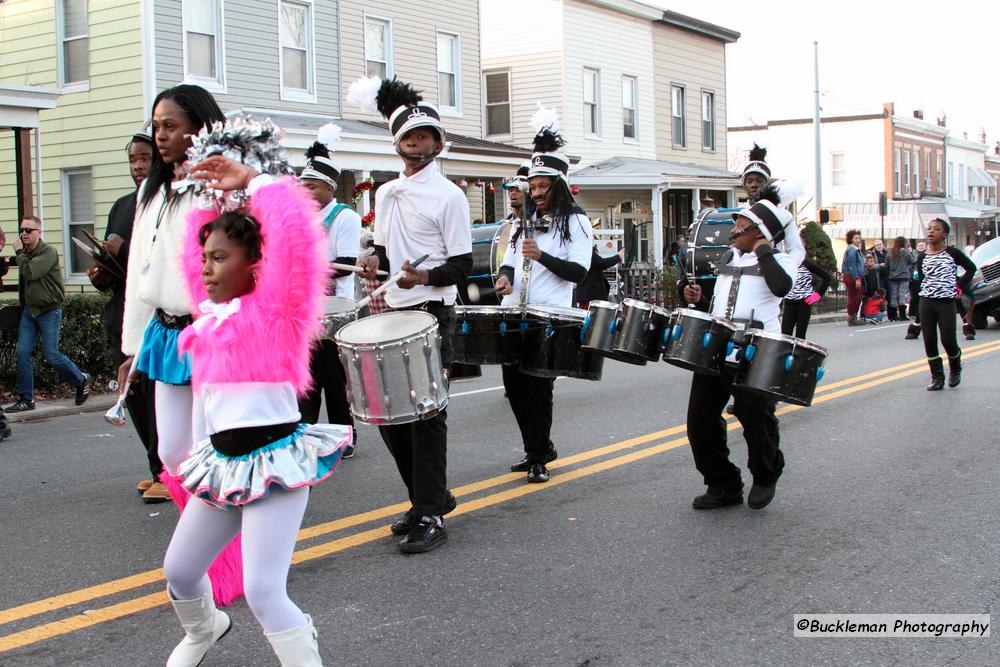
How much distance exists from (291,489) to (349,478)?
362cm

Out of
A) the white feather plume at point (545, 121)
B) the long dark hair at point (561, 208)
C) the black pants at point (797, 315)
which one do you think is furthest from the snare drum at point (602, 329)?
the black pants at point (797, 315)

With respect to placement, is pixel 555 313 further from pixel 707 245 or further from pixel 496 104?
pixel 496 104

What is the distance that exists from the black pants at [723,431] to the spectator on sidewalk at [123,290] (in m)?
2.96

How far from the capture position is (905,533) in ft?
18.0

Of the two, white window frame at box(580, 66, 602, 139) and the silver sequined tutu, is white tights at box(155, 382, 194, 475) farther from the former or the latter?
white window frame at box(580, 66, 602, 139)

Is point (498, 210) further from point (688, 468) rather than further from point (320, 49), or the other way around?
point (688, 468)

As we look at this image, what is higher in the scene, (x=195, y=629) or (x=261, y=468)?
(x=261, y=468)

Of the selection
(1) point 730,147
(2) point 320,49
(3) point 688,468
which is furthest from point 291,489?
(1) point 730,147

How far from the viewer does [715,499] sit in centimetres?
600

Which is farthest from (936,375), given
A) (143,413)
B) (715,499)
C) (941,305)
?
(143,413)

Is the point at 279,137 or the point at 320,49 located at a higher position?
the point at 320,49

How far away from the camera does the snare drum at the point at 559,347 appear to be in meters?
6.27

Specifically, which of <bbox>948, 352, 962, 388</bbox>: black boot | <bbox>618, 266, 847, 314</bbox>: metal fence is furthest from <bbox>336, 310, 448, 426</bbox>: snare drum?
<bbox>618, 266, 847, 314</bbox>: metal fence

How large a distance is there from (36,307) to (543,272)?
18.8 ft
